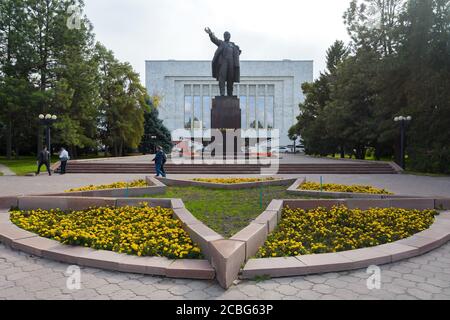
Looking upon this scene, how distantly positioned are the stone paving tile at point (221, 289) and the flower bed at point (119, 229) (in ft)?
1.67

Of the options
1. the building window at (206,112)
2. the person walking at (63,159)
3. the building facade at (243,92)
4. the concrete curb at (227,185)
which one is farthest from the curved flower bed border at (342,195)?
the building window at (206,112)

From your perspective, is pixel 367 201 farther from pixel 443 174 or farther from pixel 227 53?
pixel 227 53

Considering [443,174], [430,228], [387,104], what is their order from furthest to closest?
[387,104]
[443,174]
[430,228]

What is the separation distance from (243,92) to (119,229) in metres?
62.8

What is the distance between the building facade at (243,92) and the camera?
6431 cm

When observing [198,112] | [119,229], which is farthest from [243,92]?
[119,229]

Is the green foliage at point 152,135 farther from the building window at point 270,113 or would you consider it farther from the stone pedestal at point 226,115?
the stone pedestal at point 226,115

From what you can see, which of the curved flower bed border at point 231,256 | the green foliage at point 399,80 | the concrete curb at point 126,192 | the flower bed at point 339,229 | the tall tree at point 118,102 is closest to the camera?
the curved flower bed border at point 231,256

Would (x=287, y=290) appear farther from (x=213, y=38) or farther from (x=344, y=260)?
(x=213, y=38)

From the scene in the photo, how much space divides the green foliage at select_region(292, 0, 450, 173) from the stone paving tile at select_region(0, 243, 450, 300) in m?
15.5

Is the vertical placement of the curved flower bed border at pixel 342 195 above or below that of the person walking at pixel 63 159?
below
